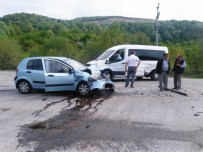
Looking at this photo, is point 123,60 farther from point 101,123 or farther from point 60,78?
point 101,123

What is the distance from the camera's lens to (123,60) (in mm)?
21344

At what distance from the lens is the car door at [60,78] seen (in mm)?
13898

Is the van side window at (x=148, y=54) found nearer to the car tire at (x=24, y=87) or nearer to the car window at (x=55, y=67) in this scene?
the car window at (x=55, y=67)

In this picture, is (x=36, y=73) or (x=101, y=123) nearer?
(x=101, y=123)

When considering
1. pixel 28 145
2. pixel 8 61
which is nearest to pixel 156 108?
pixel 28 145

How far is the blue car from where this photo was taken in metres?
13.8

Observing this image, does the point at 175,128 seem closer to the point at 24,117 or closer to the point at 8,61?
the point at 24,117

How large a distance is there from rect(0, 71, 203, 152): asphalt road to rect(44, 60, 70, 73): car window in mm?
1114

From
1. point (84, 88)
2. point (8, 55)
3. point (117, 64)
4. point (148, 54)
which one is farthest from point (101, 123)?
point (8, 55)

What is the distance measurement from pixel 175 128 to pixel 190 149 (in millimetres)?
1769

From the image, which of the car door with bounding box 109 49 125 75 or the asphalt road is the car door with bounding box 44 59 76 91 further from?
the car door with bounding box 109 49 125 75

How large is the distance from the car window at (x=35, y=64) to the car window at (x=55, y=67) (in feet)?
0.89

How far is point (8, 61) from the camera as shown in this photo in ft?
136

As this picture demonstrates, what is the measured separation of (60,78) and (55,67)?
559 mm
